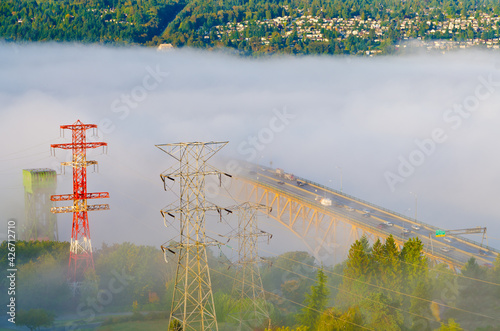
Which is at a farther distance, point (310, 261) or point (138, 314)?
point (310, 261)

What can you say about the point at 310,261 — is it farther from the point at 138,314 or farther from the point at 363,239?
the point at 138,314

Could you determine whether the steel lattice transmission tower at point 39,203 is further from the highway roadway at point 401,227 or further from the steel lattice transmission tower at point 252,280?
the highway roadway at point 401,227

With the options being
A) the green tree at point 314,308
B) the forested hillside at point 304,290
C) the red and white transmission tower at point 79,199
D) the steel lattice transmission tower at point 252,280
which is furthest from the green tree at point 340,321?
the red and white transmission tower at point 79,199

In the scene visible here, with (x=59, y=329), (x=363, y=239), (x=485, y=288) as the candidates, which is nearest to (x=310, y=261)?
(x=363, y=239)

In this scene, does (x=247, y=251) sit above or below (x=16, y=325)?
above

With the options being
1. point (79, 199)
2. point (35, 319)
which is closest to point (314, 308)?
point (35, 319)

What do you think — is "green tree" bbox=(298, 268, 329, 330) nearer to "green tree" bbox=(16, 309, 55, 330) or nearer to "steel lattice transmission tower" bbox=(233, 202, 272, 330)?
"steel lattice transmission tower" bbox=(233, 202, 272, 330)

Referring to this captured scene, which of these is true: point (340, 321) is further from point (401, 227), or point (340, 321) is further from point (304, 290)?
point (401, 227)
